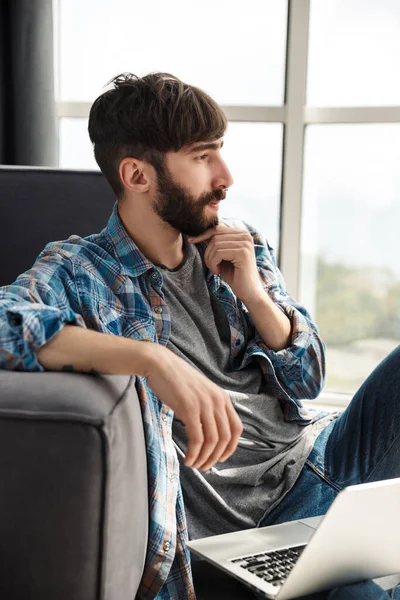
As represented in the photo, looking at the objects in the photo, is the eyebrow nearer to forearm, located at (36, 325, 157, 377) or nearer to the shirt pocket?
the shirt pocket

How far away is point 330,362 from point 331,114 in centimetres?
90

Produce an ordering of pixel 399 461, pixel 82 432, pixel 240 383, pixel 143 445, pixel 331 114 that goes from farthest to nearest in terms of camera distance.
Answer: pixel 331 114
pixel 240 383
pixel 399 461
pixel 143 445
pixel 82 432

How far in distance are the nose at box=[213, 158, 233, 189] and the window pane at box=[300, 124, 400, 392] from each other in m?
1.20

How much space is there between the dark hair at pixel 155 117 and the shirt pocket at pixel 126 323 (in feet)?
1.02

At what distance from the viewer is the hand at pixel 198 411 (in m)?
1.01

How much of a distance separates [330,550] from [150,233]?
732 millimetres

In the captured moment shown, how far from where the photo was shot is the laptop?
0.99 m

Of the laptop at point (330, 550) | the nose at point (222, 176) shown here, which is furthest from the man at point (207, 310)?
the laptop at point (330, 550)

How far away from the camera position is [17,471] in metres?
0.92

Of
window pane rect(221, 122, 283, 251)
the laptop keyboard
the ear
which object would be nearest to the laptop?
the laptop keyboard

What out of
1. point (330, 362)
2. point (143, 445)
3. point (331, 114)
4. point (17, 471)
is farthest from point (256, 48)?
point (17, 471)

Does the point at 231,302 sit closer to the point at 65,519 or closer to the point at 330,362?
the point at 65,519

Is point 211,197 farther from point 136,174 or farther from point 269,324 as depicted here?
point 269,324

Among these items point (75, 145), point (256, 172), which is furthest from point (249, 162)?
point (75, 145)
